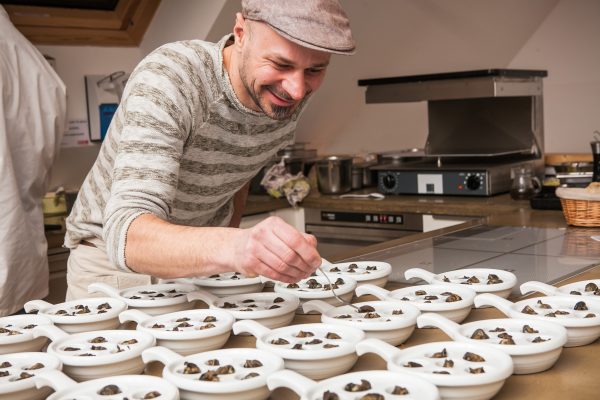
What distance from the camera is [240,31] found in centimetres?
180

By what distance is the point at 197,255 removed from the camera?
1.47 meters

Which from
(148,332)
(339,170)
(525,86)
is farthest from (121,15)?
(148,332)

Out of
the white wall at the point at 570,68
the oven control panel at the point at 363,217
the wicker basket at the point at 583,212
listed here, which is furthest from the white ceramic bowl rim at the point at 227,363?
the white wall at the point at 570,68

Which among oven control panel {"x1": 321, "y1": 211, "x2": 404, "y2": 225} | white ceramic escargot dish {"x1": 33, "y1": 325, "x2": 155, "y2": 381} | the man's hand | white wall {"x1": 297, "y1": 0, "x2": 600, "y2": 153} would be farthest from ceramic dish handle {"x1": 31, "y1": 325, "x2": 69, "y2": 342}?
white wall {"x1": 297, "y1": 0, "x2": 600, "y2": 153}

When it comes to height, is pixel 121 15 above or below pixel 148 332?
above

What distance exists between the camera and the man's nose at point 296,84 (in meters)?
1.67

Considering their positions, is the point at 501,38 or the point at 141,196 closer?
the point at 141,196

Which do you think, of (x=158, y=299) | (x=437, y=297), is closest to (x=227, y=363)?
(x=158, y=299)

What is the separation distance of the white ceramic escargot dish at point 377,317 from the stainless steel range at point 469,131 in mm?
2176

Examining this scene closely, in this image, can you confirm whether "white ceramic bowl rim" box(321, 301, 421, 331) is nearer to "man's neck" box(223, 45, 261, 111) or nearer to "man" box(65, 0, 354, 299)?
"man" box(65, 0, 354, 299)

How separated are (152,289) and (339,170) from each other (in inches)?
93.0

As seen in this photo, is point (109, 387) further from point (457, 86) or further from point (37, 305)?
point (457, 86)

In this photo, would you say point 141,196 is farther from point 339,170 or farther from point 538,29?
point 538,29

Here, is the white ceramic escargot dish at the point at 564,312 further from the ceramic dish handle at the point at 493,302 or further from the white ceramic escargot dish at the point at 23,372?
the white ceramic escargot dish at the point at 23,372
